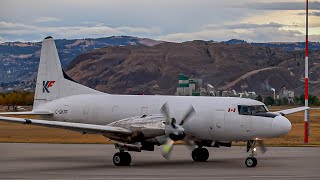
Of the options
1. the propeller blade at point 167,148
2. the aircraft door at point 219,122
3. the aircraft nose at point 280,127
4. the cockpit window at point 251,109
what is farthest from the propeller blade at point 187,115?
the aircraft nose at point 280,127

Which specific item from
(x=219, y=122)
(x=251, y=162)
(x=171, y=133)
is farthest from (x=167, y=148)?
(x=251, y=162)

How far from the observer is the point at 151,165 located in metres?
37.5

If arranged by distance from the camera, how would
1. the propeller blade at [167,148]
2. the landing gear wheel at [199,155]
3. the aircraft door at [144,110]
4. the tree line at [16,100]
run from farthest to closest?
the tree line at [16,100], the landing gear wheel at [199,155], the aircraft door at [144,110], the propeller blade at [167,148]

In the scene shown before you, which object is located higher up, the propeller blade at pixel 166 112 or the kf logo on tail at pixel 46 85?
the kf logo on tail at pixel 46 85

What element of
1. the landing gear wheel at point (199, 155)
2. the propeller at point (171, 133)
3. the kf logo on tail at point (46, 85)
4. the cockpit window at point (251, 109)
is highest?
Result: the kf logo on tail at point (46, 85)

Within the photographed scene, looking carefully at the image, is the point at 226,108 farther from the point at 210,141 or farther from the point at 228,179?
the point at 228,179

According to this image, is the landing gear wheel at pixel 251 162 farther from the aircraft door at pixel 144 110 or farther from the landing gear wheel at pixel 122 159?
the aircraft door at pixel 144 110

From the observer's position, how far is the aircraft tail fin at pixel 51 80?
4361 cm

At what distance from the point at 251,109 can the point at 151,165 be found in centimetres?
561

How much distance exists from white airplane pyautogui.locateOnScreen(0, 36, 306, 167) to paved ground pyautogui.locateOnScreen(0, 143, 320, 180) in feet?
4.04

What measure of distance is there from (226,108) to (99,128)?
20.6 feet

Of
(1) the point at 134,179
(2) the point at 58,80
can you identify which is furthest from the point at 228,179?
(2) the point at 58,80

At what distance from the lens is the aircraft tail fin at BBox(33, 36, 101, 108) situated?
43.6 m

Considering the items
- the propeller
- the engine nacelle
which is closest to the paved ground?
the propeller
